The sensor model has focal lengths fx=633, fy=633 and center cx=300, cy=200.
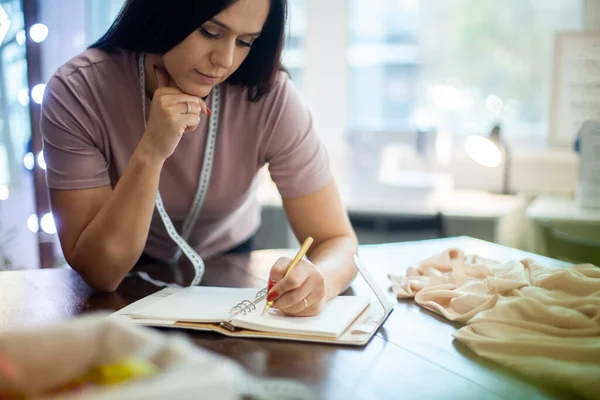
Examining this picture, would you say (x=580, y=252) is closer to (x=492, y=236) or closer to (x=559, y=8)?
(x=492, y=236)

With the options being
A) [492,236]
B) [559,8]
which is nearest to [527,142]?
[559,8]

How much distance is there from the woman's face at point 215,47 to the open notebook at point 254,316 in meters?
0.43

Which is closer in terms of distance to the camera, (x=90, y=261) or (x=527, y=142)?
(x=90, y=261)

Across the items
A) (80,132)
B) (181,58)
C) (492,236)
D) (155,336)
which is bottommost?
(492,236)

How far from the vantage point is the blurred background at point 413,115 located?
255 cm

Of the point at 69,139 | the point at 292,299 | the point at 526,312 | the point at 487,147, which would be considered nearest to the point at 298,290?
the point at 292,299

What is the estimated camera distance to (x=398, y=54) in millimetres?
3492

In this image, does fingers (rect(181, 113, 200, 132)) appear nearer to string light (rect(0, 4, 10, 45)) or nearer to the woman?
the woman

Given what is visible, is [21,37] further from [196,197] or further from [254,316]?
[254,316]

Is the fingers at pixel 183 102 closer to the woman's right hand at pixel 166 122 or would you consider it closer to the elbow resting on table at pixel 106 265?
the woman's right hand at pixel 166 122

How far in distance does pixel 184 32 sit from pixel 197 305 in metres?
0.51

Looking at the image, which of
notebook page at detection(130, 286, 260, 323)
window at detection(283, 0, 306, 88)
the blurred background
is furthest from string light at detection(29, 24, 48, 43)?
notebook page at detection(130, 286, 260, 323)

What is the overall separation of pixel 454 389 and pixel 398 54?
9.59 feet

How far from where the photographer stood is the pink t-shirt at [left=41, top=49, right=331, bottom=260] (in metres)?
1.26
